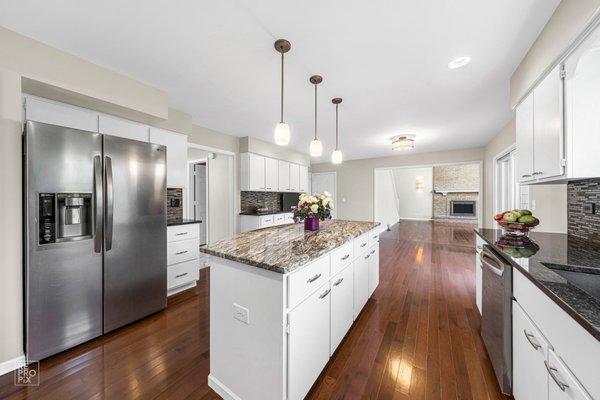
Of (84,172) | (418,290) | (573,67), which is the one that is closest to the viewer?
(573,67)

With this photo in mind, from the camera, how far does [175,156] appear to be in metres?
3.09

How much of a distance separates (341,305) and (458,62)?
2.34 m

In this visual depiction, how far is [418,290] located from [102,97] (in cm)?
411

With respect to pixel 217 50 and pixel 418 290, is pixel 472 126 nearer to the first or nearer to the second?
pixel 418 290

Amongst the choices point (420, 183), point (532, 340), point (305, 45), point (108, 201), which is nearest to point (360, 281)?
point (532, 340)

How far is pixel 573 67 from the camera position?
52.2 inches

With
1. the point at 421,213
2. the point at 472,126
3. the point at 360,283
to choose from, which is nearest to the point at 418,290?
the point at 360,283

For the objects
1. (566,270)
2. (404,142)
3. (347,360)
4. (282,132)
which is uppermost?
(404,142)

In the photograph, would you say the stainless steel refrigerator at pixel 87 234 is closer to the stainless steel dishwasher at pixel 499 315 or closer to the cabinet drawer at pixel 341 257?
the cabinet drawer at pixel 341 257

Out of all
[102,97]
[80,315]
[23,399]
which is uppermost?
[102,97]

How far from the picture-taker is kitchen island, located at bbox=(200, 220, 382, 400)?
1.21 metres

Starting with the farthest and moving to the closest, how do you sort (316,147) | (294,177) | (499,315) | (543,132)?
(294,177), (316,147), (543,132), (499,315)

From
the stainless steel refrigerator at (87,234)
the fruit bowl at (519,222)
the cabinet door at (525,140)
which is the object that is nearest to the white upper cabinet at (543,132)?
the cabinet door at (525,140)

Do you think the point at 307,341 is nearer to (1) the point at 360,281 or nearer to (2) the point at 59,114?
(1) the point at 360,281
